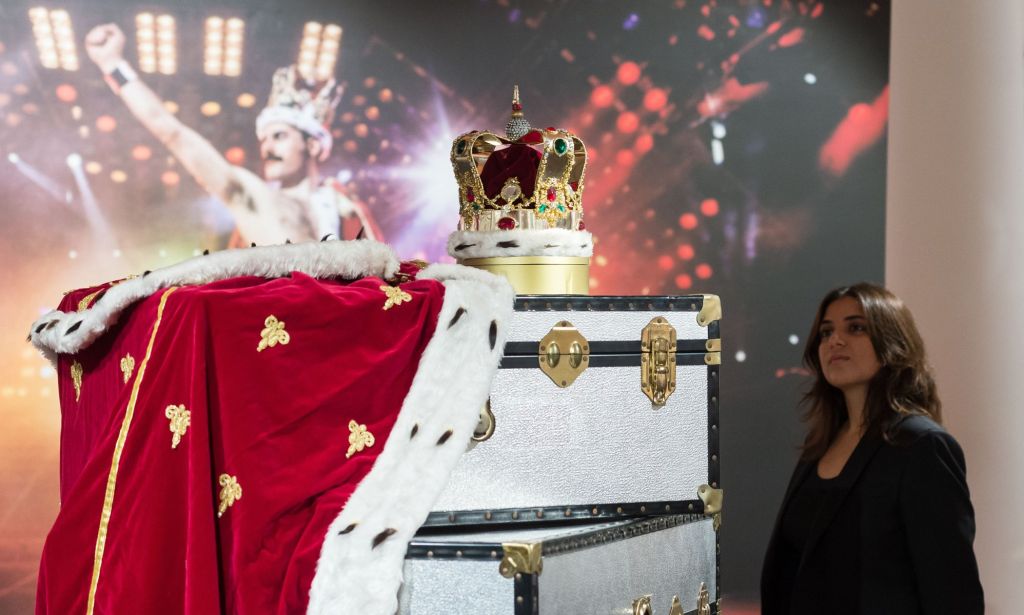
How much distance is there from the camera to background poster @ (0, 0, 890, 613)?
3.46 metres

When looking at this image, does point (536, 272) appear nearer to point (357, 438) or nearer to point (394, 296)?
point (394, 296)

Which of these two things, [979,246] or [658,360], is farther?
[979,246]

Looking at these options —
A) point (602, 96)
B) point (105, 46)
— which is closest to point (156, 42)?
point (105, 46)

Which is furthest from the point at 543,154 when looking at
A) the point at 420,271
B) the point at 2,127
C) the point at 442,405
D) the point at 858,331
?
the point at 2,127

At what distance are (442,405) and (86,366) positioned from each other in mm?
684

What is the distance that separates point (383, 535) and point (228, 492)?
9.7 inches

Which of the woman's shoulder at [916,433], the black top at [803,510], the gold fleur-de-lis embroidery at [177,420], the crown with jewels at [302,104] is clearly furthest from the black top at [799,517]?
the crown with jewels at [302,104]

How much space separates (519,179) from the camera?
91.1 inches

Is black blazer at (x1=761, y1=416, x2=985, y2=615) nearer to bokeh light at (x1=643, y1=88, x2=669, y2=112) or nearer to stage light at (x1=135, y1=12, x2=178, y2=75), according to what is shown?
bokeh light at (x1=643, y1=88, x2=669, y2=112)

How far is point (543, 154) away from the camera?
7.61ft

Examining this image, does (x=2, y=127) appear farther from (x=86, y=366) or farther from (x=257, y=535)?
(x=257, y=535)

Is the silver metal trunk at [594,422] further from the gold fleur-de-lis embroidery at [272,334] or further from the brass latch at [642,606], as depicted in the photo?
the gold fleur-de-lis embroidery at [272,334]

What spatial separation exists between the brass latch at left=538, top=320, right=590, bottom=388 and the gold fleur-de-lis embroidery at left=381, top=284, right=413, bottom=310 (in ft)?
0.88

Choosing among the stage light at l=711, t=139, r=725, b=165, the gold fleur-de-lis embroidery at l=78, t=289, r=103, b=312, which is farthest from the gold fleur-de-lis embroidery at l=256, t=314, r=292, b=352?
the stage light at l=711, t=139, r=725, b=165
